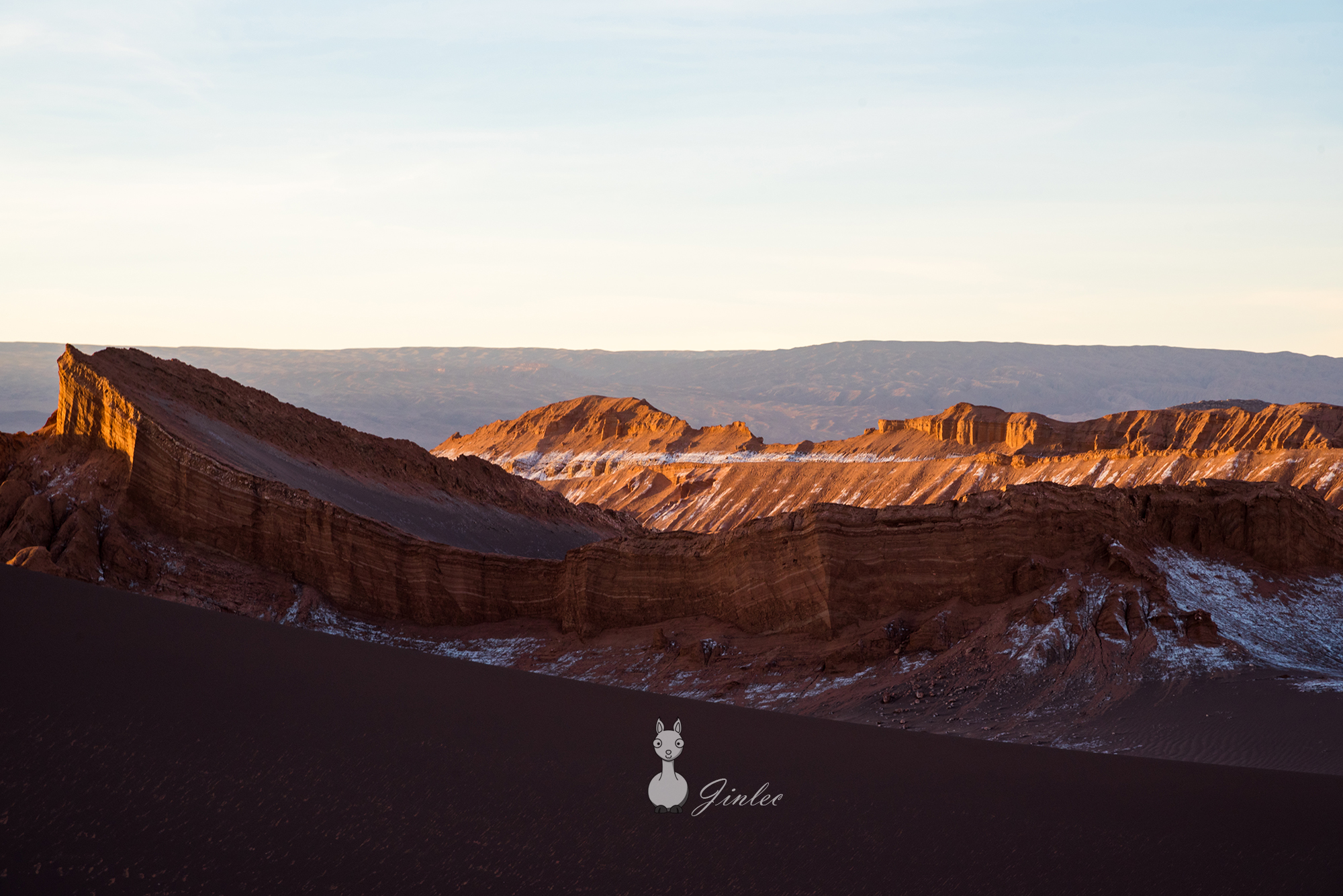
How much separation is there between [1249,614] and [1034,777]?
10.3m

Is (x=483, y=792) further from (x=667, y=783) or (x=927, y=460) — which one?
(x=927, y=460)

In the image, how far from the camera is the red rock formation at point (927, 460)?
196 feet

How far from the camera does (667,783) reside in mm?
9641

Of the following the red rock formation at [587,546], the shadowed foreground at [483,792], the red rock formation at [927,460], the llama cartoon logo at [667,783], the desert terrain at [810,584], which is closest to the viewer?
the shadowed foreground at [483,792]

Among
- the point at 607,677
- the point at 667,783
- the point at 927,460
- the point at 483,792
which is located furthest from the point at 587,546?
the point at 927,460

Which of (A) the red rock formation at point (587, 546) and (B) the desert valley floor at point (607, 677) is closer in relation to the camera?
(B) the desert valley floor at point (607, 677)

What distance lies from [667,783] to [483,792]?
1.48m

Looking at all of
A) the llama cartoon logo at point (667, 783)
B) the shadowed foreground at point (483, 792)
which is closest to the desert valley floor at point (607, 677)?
the shadowed foreground at point (483, 792)

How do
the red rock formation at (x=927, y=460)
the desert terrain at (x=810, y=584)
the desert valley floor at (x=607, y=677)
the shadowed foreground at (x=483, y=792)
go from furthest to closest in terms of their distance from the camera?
the red rock formation at (x=927, y=460), the desert terrain at (x=810, y=584), the desert valley floor at (x=607, y=677), the shadowed foreground at (x=483, y=792)

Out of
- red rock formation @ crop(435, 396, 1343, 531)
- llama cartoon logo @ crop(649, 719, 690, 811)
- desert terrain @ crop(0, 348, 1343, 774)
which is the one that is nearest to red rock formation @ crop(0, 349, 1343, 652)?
desert terrain @ crop(0, 348, 1343, 774)

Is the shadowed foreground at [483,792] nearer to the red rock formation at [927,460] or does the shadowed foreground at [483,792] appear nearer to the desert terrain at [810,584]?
the desert terrain at [810,584]

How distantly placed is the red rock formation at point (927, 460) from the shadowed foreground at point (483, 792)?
44142 mm

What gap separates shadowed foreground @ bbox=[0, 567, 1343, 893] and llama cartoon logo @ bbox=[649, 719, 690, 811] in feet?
0.47

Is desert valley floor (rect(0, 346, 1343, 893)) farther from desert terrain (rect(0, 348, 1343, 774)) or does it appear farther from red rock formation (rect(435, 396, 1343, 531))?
red rock formation (rect(435, 396, 1343, 531))
